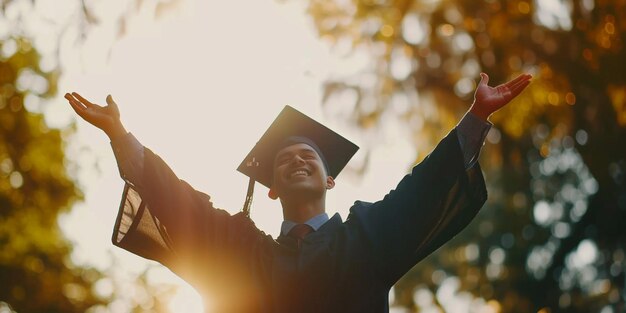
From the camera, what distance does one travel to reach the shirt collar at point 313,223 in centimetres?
374

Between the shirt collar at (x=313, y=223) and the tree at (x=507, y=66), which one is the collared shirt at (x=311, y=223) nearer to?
the shirt collar at (x=313, y=223)

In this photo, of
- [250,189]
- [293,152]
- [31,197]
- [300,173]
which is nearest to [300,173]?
[300,173]

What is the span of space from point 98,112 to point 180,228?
58cm

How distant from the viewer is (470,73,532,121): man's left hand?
11.5 feet

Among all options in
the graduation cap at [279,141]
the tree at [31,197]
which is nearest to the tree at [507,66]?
the graduation cap at [279,141]

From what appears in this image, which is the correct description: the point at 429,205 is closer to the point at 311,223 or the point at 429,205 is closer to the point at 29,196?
the point at 311,223

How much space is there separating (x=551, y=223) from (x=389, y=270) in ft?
44.2

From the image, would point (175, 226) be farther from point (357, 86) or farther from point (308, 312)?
point (357, 86)

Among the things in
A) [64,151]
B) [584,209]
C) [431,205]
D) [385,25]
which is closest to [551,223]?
[584,209]

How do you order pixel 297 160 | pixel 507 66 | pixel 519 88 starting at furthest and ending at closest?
pixel 507 66 < pixel 297 160 < pixel 519 88

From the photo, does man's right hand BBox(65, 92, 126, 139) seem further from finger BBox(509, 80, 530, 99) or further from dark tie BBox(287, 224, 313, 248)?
finger BBox(509, 80, 530, 99)

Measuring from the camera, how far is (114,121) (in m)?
3.44

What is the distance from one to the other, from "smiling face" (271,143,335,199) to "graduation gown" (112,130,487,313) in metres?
0.30

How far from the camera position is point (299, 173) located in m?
3.90
